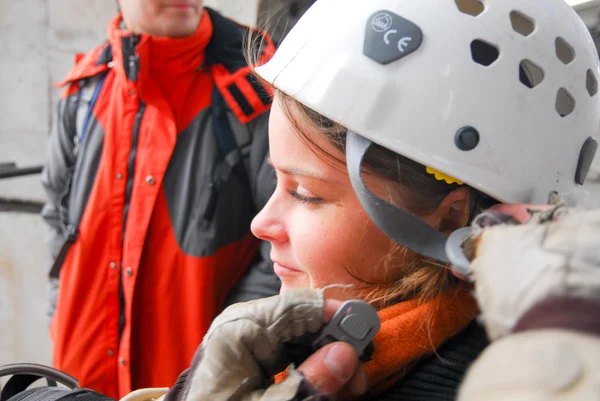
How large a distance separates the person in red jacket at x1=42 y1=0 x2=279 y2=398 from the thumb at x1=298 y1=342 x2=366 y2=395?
99 centimetres

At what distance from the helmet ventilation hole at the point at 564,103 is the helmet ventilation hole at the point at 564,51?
0.22ft

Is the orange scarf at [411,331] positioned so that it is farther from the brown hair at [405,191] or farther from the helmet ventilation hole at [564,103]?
the helmet ventilation hole at [564,103]

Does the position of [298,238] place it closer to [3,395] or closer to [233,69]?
[3,395]

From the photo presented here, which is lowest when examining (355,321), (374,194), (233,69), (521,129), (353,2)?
(233,69)

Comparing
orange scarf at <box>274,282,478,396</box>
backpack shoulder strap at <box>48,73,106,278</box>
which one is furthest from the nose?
backpack shoulder strap at <box>48,73,106,278</box>

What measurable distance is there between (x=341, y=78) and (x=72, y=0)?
290 centimetres

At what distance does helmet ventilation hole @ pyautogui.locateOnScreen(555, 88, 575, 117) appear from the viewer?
1040 mm

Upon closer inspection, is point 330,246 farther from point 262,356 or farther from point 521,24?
point 521,24

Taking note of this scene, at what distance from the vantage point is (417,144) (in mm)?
964

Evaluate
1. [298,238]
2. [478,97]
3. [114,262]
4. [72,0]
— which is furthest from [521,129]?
[72,0]

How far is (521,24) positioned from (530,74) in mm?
110

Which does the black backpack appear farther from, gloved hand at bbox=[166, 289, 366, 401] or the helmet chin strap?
the helmet chin strap

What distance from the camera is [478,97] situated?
948mm

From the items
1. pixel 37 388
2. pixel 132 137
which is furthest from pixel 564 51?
pixel 132 137
